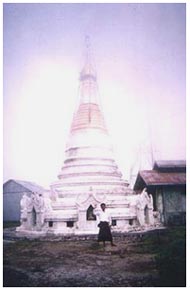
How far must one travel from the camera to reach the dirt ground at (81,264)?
551cm

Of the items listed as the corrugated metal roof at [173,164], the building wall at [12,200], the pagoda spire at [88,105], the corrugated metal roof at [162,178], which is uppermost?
the pagoda spire at [88,105]

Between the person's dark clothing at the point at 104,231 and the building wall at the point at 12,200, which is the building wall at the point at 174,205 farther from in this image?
the building wall at the point at 12,200

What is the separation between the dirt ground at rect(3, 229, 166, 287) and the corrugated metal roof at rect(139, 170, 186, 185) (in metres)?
3.76

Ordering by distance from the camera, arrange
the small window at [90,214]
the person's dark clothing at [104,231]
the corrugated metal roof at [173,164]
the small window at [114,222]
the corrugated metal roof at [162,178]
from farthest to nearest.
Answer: the corrugated metal roof at [173,164] → the corrugated metal roof at [162,178] → the small window at [114,222] → the small window at [90,214] → the person's dark clothing at [104,231]

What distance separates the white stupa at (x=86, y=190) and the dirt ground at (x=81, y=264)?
229cm

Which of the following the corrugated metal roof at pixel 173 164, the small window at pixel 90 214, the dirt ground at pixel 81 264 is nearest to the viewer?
the dirt ground at pixel 81 264

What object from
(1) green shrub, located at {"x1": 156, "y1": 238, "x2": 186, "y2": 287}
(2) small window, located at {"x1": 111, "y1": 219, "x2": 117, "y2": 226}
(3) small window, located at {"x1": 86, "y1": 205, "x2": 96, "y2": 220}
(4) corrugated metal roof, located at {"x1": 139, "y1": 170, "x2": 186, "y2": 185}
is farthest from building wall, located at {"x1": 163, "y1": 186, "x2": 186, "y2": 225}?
(1) green shrub, located at {"x1": 156, "y1": 238, "x2": 186, "y2": 287}

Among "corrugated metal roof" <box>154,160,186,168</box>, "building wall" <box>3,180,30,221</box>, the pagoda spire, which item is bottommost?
"building wall" <box>3,180,30,221</box>

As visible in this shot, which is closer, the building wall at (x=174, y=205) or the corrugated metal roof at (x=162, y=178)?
the building wall at (x=174, y=205)

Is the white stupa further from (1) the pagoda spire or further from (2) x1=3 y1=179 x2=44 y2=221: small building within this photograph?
(2) x1=3 y1=179 x2=44 y2=221: small building

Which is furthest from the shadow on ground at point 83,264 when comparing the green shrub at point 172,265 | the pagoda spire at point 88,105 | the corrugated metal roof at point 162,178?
the pagoda spire at point 88,105

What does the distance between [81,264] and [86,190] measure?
19.5ft

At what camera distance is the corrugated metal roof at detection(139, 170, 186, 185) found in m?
12.2

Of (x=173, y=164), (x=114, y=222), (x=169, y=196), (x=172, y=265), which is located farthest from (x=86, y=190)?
(x=172, y=265)
